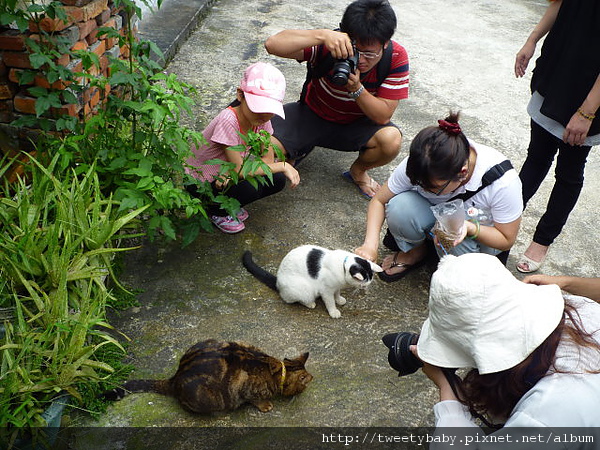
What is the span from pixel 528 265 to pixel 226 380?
1.93m

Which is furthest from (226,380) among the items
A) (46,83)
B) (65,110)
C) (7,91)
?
(7,91)

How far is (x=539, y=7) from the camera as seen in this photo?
7828 mm

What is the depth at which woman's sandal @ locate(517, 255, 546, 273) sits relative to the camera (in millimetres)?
3309

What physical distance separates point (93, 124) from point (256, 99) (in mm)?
801

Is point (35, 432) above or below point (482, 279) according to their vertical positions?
below

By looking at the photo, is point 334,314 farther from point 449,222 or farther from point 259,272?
point 449,222

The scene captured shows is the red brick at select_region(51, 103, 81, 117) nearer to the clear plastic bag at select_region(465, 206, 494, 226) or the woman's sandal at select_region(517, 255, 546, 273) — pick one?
the clear plastic bag at select_region(465, 206, 494, 226)

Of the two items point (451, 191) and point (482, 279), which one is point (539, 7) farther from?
point (482, 279)

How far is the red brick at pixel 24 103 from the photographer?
3248 mm

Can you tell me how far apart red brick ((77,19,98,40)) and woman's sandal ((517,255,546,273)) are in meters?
2.80

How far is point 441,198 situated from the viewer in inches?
112

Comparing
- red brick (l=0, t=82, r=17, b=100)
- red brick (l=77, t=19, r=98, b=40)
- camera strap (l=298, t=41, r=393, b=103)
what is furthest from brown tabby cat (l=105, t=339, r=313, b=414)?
red brick (l=77, t=19, r=98, b=40)

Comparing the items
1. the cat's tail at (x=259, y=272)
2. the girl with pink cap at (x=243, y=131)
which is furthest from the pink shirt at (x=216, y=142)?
the cat's tail at (x=259, y=272)

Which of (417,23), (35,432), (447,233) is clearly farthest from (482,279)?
(417,23)
